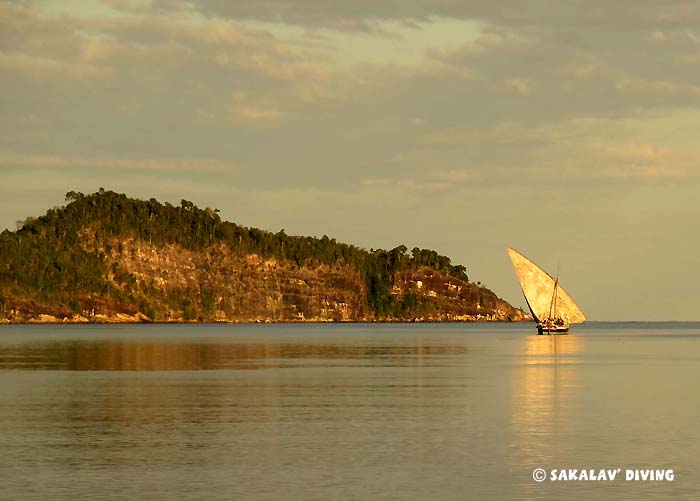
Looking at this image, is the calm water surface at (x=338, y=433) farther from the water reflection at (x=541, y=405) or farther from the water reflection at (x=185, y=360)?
the water reflection at (x=185, y=360)

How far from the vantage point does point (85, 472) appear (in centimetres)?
4156

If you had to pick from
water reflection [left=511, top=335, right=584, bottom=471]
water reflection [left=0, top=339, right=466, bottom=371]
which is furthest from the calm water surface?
water reflection [left=0, top=339, right=466, bottom=371]

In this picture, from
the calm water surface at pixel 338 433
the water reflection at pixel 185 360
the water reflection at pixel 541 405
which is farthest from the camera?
the water reflection at pixel 185 360

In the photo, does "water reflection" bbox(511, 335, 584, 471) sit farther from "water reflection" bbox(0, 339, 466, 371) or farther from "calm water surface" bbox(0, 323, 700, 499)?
"water reflection" bbox(0, 339, 466, 371)

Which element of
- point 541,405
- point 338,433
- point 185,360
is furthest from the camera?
point 185,360

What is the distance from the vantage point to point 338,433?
52.8 metres

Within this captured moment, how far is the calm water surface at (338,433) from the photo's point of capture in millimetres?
39031

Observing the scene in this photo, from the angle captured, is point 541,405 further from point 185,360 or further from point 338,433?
point 185,360

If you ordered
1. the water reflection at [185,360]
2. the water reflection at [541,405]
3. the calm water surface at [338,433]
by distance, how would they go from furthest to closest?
the water reflection at [185,360]
the water reflection at [541,405]
the calm water surface at [338,433]

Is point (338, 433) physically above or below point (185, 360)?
below

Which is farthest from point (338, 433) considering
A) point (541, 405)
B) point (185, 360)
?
point (185, 360)

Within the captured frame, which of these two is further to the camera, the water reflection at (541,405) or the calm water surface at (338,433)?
the water reflection at (541,405)

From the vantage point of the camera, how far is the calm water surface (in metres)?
39.0

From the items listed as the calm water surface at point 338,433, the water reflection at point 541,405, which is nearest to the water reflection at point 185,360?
the calm water surface at point 338,433
